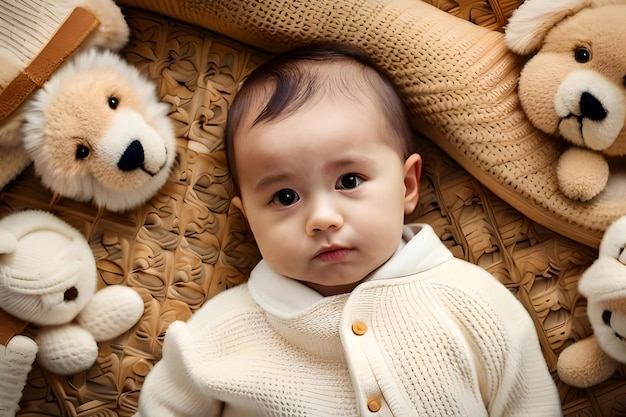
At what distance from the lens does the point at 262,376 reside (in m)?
1.17

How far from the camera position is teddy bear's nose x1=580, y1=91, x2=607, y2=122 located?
1.12 metres

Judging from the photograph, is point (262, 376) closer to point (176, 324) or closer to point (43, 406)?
point (176, 324)

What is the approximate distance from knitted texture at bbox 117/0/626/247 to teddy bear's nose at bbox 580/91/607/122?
126 mm

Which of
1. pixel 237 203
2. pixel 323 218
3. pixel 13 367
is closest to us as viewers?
pixel 323 218

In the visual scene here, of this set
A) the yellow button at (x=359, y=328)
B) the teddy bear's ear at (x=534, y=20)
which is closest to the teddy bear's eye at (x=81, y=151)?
the yellow button at (x=359, y=328)

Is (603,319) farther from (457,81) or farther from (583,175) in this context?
(457,81)

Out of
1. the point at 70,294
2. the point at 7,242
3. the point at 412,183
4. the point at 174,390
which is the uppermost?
the point at 412,183

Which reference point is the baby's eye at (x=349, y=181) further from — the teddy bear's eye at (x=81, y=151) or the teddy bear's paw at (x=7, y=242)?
the teddy bear's paw at (x=7, y=242)

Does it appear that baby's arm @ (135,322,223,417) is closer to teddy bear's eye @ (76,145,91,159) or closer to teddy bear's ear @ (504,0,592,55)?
Result: teddy bear's eye @ (76,145,91,159)

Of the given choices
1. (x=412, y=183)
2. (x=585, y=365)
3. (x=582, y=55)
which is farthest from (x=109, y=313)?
(x=582, y=55)

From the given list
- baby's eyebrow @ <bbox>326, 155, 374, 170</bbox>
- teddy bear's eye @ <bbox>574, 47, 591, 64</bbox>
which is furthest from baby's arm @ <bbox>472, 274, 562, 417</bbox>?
teddy bear's eye @ <bbox>574, 47, 591, 64</bbox>

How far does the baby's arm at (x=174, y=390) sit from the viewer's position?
47.7 inches

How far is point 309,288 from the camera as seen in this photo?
1.21m

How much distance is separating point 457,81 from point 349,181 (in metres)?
0.31
